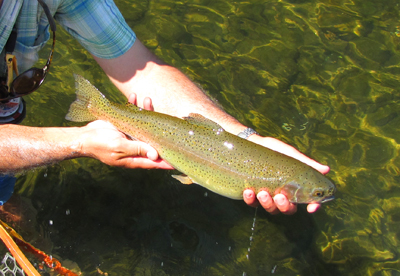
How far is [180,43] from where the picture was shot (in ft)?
19.5

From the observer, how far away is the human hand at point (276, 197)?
10.3 feet

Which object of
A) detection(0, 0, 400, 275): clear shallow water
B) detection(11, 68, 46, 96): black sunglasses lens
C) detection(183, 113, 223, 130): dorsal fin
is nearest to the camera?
detection(11, 68, 46, 96): black sunglasses lens

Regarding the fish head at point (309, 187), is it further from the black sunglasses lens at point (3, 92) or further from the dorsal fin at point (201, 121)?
the black sunglasses lens at point (3, 92)

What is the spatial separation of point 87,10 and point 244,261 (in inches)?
119

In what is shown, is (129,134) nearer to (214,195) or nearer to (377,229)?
(214,195)

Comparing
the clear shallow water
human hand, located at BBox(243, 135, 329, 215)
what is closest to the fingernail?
human hand, located at BBox(243, 135, 329, 215)

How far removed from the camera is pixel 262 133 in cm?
493

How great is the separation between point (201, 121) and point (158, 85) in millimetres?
806

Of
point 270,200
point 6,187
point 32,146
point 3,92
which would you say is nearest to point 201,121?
point 270,200

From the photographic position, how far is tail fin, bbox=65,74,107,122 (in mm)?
3545

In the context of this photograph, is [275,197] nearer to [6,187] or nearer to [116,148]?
[116,148]

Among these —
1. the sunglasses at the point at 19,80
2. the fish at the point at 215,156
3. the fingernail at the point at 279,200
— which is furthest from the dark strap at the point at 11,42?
the fingernail at the point at 279,200

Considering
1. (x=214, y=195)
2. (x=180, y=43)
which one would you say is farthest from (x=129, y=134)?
(x=180, y=43)

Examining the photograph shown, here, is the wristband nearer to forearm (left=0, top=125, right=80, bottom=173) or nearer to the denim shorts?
forearm (left=0, top=125, right=80, bottom=173)
